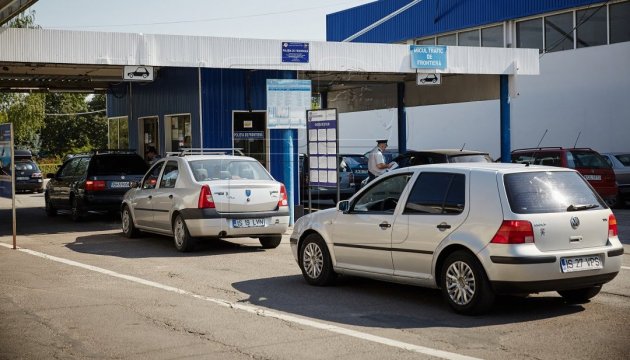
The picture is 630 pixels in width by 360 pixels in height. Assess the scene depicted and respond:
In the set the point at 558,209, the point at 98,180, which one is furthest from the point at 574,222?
the point at 98,180

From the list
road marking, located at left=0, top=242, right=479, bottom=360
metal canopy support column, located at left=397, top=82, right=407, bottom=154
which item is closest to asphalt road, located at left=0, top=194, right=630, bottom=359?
road marking, located at left=0, top=242, right=479, bottom=360

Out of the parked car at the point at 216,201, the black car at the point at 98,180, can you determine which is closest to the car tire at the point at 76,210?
the black car at the point at 98,180

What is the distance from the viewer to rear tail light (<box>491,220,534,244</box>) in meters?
8.09

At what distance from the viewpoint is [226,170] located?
14055 mm

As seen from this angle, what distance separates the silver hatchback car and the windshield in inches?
190

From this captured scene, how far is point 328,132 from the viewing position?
16.8 metres

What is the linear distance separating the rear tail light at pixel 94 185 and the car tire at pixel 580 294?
41.4 ft

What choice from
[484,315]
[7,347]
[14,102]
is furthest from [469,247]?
[14,102]

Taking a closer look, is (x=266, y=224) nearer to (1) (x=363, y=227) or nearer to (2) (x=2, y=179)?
(1) (x=363, y=227)

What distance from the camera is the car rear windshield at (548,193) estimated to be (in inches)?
326

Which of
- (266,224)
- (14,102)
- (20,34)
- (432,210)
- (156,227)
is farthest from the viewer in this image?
(14,102)

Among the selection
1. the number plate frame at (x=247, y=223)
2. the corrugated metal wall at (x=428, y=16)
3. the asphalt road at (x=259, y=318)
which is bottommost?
the asphalt road at (x=259, y=318)

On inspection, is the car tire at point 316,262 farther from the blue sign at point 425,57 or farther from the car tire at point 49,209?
the car tire at point 49,209

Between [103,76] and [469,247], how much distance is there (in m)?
17.5
